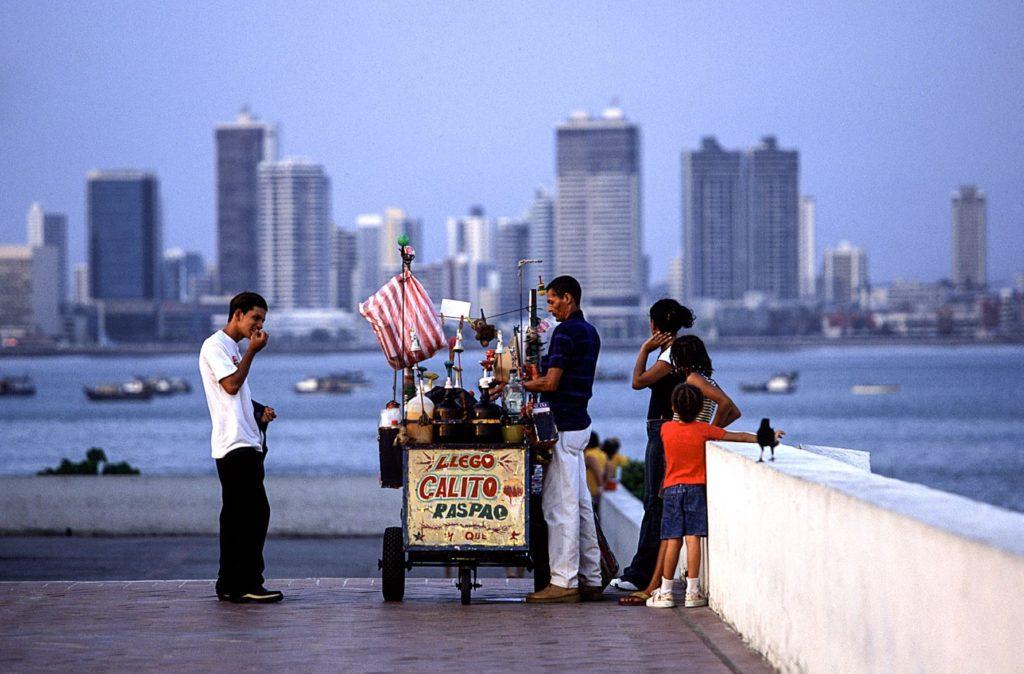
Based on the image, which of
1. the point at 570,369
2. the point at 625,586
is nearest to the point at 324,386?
the point at 625,586

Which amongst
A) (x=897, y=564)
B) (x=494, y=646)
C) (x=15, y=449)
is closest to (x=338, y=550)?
(x=494, y=646)

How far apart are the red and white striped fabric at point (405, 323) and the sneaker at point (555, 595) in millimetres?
1456

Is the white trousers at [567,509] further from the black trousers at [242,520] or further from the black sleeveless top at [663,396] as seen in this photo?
the black trousers at [242,520]

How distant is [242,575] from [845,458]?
3420mm

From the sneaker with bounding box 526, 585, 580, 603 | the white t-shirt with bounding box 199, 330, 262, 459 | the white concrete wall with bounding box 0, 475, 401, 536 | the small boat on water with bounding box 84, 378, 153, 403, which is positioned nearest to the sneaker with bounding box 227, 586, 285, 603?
the white t-shirt with bounding box 199, 330, 262, 459

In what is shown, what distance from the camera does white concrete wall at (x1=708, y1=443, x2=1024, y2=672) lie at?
14.2ft

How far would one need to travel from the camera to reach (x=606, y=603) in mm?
9359

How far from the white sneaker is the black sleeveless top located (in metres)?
1.02

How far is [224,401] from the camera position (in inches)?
361

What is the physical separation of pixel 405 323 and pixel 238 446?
3.75 feet

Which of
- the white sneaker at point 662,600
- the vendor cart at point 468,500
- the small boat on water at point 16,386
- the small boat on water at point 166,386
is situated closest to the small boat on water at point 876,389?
the small boat on water at point 166,386

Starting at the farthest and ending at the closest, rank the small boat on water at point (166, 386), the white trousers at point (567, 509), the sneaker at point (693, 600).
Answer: the small boat on water at point (166, 386), the white trousers at point (567, 509), the sneaker at point (693, 600)

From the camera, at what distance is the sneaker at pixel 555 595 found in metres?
9.36

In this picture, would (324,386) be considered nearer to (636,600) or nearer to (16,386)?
(16,386)
